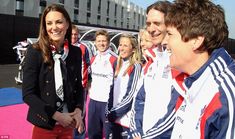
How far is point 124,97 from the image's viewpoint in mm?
4848

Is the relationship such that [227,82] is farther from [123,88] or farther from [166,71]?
[123,88]

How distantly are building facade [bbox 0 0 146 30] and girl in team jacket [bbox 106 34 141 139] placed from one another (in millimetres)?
29399

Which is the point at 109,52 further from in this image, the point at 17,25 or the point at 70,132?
the point at 17,25

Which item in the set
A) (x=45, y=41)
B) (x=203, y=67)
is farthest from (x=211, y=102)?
(x=45, y=41)

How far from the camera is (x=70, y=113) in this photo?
126 inches

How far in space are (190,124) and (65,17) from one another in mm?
1855

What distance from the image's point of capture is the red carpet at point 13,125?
5136mm

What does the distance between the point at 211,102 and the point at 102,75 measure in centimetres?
421

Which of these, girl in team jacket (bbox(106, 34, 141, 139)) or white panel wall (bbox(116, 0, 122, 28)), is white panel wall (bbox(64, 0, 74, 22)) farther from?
girl in team jacket (bbox(106, 34, 141, 139))

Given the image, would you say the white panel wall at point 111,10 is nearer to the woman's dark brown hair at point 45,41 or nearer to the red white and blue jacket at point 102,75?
the red white and blue jacket at point 102,75

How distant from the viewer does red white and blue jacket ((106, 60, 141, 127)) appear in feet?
15.8

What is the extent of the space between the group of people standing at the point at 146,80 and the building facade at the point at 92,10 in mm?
29413

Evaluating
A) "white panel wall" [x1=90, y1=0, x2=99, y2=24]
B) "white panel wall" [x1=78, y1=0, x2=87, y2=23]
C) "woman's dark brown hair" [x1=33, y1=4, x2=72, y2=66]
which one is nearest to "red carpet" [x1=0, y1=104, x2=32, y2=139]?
"woman's dark brown hair" [x1=33, y1=4, x2=72, y2=66]

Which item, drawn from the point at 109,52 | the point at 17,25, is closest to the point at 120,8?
the point at 17,25
